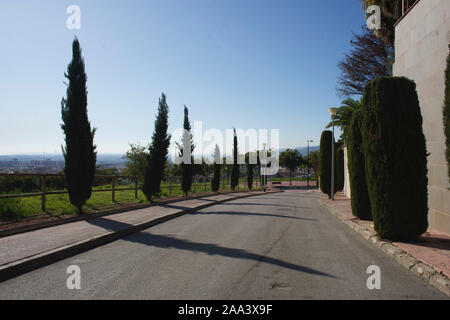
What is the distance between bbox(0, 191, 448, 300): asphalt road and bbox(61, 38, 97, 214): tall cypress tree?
14.7 feet

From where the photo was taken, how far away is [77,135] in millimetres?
11453

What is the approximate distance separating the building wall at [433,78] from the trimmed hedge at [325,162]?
14307 mm

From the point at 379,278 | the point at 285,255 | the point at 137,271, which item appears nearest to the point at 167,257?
the point at 137,271

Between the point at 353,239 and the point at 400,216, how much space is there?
1435 millimetres

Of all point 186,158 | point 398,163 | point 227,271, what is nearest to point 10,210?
point 227,271

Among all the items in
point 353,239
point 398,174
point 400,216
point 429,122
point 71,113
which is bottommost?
point 353,239

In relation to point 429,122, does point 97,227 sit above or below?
below

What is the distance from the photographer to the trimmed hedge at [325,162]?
23531 mm

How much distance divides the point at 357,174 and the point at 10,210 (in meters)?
10.7

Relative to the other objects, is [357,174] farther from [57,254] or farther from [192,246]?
[57,254]

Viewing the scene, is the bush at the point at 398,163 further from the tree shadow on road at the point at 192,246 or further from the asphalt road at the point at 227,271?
the tree shadow on road at the point at 192,246

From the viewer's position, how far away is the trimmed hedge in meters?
23.5
